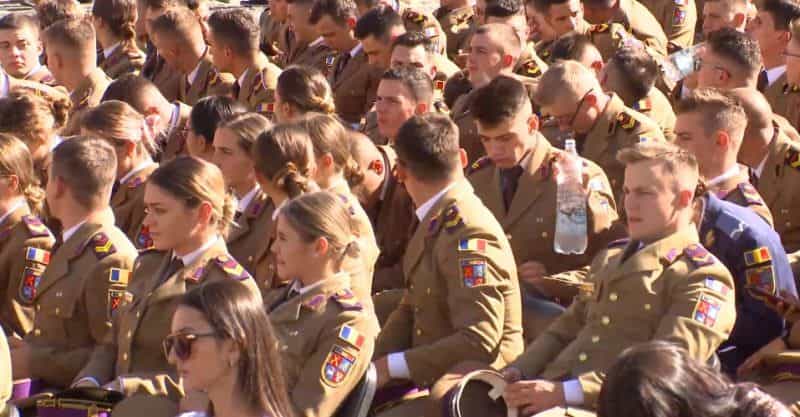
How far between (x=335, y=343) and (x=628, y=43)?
4.86m

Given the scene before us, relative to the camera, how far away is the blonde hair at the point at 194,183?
545 centimetres

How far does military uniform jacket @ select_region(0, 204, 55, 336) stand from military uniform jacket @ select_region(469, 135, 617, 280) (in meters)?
1.85

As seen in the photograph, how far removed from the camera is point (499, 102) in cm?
636

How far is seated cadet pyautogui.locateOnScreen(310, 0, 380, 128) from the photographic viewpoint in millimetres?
9664

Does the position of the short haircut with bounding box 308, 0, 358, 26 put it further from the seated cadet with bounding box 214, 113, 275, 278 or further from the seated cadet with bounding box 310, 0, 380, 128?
the seated cadet with bounding box 214, 113, 275, 278

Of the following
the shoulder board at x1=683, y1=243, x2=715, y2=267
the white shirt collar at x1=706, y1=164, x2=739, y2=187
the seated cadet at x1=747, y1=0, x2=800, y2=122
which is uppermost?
the shoulder board at x1=683, y1=243, x2=715, y2=267

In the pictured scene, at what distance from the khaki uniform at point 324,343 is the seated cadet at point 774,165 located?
2321 mm

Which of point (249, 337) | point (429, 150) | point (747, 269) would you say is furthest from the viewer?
point (429, 150)

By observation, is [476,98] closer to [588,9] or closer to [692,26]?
[588,9]

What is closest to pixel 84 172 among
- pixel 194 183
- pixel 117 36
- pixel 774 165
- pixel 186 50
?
pixel 194 183

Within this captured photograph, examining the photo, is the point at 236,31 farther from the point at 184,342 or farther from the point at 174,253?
the point at 184,342

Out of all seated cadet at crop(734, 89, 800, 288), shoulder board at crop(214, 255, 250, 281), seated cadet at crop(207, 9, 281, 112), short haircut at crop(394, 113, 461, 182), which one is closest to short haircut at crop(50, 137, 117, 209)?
shoulder board at crop(214, 255, 250, 281)

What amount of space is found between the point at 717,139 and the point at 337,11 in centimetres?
454

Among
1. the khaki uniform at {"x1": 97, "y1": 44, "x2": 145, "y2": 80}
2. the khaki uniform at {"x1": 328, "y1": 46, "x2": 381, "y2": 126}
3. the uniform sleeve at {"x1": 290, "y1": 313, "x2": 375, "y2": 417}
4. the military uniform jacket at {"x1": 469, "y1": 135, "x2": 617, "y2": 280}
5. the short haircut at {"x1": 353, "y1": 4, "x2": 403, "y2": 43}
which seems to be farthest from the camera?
the khaki uniform at {"x1": 97, "y1": 44, "x2": 145, "y2": 80}
